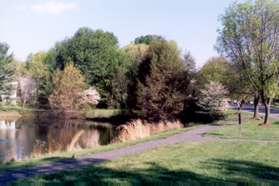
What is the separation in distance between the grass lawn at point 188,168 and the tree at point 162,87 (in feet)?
63.0

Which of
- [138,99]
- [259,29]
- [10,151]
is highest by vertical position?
[259,29]

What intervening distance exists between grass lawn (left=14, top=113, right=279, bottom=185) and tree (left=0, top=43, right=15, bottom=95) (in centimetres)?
5270

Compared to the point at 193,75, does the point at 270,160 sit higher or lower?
lower

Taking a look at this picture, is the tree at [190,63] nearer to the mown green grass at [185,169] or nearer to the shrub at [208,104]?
the shrub at [208,104]

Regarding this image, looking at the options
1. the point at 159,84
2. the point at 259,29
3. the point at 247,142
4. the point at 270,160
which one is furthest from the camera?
the point at 159,84

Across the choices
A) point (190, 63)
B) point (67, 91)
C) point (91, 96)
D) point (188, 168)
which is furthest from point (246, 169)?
point (91, 96)

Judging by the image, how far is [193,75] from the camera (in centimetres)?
4053

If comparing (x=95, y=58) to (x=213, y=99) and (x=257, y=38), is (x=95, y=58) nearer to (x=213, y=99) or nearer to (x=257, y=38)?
(x=213, y=99)

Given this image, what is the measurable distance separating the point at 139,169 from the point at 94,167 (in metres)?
1.29

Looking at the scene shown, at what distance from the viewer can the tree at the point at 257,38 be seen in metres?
28.4

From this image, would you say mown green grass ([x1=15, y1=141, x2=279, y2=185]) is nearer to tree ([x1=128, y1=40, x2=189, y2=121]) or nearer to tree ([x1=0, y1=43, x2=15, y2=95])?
tree ([x1=128, y1=40, x2=189, y2=121])

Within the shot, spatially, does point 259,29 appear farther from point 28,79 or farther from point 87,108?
point 28,79

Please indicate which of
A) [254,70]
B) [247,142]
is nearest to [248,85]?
[254,70]

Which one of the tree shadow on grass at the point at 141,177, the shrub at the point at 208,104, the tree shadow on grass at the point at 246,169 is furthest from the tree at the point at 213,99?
the tree shadow on grass at the point at 141,177
